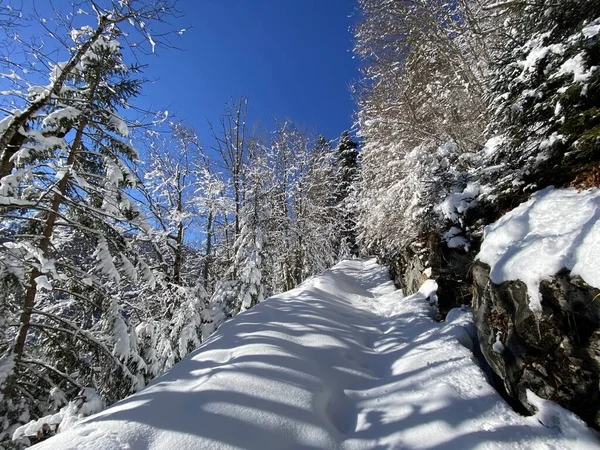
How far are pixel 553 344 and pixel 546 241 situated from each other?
946 mm

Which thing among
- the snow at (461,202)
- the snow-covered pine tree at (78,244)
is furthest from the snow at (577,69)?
the snow-covered pine tree at (78,244)

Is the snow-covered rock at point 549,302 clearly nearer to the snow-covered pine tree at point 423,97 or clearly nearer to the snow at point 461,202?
the snow at point 461,202

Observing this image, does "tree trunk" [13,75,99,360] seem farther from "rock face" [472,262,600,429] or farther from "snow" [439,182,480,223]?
"snow" [439,182,480,223]

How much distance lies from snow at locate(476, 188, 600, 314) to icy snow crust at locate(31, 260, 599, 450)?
123 centimetres

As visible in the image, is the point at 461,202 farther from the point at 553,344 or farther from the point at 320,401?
the point at 320,401

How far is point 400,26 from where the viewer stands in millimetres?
7789

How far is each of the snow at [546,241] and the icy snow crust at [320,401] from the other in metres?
1.23

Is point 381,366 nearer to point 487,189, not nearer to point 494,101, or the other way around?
point 487,189

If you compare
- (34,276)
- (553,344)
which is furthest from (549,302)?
(34,276)

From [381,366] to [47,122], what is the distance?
580 cm

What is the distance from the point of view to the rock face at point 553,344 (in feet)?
7.72

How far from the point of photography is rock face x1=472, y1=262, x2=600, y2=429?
2.35 metres

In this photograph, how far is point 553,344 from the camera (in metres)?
2.64

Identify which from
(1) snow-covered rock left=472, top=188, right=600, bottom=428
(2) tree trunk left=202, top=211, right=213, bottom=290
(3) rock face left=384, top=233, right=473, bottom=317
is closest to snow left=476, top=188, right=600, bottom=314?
(1) snow-covered rock left=472, top=188, right=600, bottom=428
